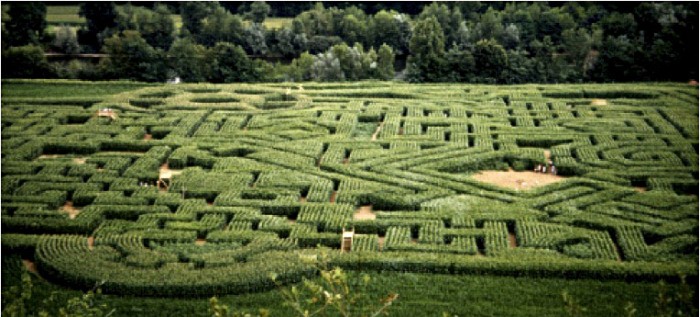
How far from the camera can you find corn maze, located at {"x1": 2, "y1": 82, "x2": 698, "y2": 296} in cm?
1916

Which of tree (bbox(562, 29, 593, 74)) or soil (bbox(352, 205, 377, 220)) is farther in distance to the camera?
tree (bbox(562, 29, 593, 74))

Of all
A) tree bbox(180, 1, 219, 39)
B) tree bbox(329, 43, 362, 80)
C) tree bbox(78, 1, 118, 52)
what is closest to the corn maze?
tree bbox(329, 43, 362, 80)

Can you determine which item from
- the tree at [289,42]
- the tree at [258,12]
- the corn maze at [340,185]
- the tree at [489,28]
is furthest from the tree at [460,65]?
the tree at [258,12]

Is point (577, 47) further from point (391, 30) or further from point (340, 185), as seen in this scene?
point (340, 185)

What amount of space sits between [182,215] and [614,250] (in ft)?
37.1

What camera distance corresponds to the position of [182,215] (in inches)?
861

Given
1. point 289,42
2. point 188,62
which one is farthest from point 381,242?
point 289,42

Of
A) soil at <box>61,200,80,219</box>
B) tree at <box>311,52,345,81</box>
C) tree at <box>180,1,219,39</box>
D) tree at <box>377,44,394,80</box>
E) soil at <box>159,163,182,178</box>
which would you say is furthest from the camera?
tree at <box>180,1,219,39</box>

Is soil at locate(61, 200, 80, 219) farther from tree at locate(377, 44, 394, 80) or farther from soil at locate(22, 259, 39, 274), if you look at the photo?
tree at locate(377, 44, 394, 80)

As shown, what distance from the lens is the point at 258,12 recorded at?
5500 cm

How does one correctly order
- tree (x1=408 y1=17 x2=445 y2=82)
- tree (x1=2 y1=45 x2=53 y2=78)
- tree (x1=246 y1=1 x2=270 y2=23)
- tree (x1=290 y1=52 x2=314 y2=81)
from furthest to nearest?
tree (x1=246 y1=1 x2=270 y2=23) → tree (x1=290 y1=52 x2=314 y2=81) → tree (x1=408 y1=17 x2=445 y2=82) → tree (x1=2 y1=45 x2=53 y2=78)

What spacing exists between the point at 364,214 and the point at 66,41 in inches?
1270

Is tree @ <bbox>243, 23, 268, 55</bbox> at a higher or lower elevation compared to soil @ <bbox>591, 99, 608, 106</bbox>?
lower

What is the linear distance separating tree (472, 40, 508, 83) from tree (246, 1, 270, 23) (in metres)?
19.0
